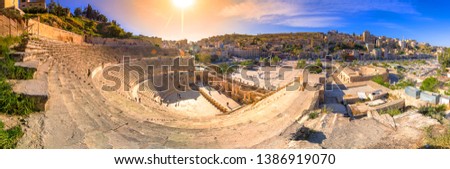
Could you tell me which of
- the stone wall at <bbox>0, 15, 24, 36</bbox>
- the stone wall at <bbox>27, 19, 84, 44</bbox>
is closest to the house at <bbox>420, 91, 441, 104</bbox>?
the stone wall at <bbox>0, 15, 24, 36</bbox>

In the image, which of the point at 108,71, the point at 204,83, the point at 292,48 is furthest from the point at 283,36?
the point at 108,71

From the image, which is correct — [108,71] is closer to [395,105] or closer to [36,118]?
[36,118]

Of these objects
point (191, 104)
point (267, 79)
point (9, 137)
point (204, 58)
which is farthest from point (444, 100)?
point (204, 58)

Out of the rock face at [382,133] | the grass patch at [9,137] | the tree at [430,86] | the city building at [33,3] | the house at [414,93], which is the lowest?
the rock face at [382,133]

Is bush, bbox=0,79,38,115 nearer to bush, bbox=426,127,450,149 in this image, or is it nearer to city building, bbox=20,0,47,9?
bush, bbox=426,127,450,149

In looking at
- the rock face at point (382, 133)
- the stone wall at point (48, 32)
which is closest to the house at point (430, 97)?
the rock face at point (382, 133)

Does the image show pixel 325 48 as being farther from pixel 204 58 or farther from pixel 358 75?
pixel 358 75

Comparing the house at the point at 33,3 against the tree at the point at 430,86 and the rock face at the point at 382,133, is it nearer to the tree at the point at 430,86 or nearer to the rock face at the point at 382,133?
the rock face at the point at 382,133

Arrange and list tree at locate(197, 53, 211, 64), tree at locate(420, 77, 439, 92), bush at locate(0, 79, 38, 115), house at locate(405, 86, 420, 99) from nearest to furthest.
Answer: bush at locate(0, 79, 38, 115)
house at locate(405, 86, 420, 99)
tree at locate(420, 77, 439, 92)
tree at locate(197, 53, 211, 64)
